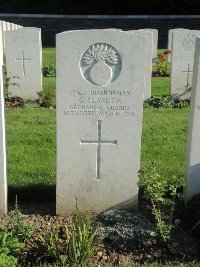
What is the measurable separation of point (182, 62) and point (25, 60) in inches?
132

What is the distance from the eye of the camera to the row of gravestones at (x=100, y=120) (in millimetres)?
3922

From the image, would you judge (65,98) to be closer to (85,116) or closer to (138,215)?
(85,116)

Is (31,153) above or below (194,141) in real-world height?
below

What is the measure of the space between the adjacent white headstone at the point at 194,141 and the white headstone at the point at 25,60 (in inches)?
211

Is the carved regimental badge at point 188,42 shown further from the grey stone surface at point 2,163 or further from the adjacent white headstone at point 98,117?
the grey stone surface at point 2,163

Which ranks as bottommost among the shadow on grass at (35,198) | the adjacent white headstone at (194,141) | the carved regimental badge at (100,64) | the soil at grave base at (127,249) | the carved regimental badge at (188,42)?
the soil at grave base at (127,249)

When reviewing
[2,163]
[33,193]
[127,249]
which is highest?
[2,163]

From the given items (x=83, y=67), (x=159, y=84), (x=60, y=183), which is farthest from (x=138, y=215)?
(x=159, y=84)

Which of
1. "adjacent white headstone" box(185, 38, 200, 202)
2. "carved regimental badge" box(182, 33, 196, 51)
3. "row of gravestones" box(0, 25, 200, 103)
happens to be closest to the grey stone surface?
"adjacent white headstone" box(185, 38, 200, 202)

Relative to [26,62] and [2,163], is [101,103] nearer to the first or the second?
[2,163]

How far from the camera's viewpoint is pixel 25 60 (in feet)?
29.9

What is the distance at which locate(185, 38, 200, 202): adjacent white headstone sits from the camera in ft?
13.5
